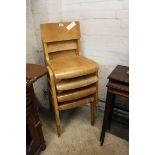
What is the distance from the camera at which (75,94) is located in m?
1.39

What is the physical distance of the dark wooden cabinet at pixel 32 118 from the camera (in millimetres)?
1145

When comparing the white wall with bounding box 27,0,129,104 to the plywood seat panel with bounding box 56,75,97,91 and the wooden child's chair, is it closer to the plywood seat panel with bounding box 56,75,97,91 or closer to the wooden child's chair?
the wooden child's chair

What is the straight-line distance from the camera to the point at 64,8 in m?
1.73

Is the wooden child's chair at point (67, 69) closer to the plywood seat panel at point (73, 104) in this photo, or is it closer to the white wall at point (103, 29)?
the plywood seat panel at point (73, 104)

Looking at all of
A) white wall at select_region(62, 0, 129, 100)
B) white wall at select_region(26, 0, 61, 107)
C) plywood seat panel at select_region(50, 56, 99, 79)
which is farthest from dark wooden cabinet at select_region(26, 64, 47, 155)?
white wall at select_region(62, 0, 129, 100)

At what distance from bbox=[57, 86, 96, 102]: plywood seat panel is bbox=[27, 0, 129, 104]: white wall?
15.1 inches

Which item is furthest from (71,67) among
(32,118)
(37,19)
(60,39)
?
(37,19)

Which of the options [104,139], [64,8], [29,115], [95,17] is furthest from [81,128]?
[64,8]

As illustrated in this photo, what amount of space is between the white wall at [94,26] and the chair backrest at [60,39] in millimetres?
149

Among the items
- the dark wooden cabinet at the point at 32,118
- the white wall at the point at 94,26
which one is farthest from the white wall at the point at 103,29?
the dark wooden cabinet at the point at 32,118
